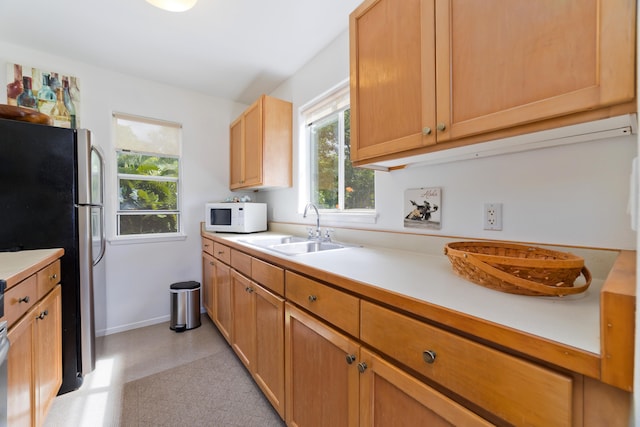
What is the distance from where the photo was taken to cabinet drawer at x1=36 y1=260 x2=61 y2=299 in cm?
129

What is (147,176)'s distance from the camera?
2.71 metres

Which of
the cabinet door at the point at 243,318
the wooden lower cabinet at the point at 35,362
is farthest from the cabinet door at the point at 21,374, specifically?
the cabinet door at the point at 243,318

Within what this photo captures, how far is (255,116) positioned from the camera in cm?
254

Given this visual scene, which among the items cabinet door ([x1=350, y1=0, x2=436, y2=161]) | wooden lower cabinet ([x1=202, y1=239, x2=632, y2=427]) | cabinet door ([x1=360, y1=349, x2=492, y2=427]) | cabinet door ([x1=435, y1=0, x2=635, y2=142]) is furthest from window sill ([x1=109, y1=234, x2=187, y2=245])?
cabinet door ([x1=435, y1=0, x2=635, y2=142])

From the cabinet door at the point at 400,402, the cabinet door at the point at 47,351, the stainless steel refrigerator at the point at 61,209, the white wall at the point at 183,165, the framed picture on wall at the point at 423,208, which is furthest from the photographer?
the white wall at the point at 183,165

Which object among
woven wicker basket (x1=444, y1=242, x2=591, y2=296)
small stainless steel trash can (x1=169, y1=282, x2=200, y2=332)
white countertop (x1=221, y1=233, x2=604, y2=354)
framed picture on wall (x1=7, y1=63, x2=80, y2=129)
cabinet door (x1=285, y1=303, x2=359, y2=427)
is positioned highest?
framed picture on wall (x1=7, y1=63, x2=80, y2=129)

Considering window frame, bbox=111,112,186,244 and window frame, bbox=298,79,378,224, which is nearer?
window frame, bbox=298,79,378,224

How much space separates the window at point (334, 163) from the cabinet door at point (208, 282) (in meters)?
1.20

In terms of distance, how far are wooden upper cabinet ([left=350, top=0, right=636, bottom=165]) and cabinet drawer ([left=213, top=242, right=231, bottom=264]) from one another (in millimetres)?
1313

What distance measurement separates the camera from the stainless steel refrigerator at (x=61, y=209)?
4.89 feet

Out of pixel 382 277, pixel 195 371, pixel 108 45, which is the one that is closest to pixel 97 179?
pixel 108 45

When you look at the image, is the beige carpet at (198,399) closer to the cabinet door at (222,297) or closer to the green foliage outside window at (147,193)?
the cabinet door at (222,297)

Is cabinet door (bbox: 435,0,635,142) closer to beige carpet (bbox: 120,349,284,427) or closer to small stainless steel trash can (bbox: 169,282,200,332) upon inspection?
beige carpet (bbox: 120,349,284,427)

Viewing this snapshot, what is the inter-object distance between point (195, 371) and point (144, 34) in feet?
8.31
